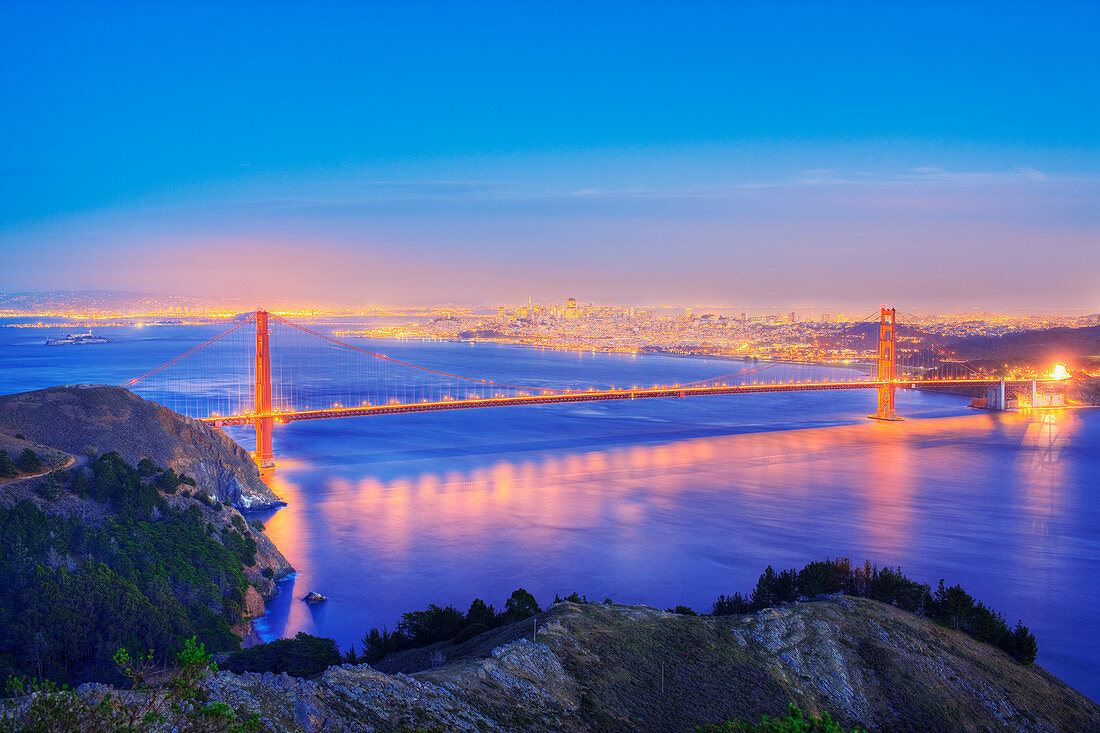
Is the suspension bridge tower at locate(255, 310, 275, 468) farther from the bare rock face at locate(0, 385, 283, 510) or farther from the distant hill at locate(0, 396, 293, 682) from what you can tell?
the distant hill at locate(0, 396, 293, 682)

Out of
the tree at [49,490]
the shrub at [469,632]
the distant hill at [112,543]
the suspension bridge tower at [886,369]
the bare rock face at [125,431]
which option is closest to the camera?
the shrub at [469,632]

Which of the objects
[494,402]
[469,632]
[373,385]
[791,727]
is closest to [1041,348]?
[373,385]

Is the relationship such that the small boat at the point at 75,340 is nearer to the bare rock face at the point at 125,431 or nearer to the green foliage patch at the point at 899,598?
the bare rock face at the point at 125,431

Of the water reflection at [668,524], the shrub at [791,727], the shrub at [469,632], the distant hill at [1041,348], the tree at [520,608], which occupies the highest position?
the distant hill at [1041,348]

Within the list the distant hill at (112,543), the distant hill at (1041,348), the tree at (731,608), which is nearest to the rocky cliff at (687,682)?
the tree at (731,608)

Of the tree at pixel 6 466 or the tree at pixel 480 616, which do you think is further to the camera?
the tree at pixel 6 466

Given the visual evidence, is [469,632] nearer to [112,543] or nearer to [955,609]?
[955,609]

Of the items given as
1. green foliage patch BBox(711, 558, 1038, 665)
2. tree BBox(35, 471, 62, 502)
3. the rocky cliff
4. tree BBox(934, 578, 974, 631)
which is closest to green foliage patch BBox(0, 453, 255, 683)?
tree BBox(35, 471, 62, 502)
